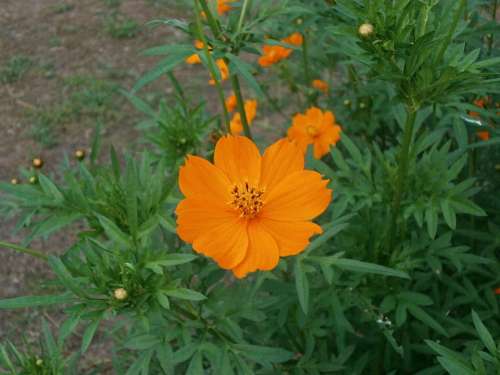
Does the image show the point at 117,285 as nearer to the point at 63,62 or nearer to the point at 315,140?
the point at 315,140

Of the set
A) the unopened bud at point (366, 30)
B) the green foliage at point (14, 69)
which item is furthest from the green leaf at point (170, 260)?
the green foliage at point (14, 69)

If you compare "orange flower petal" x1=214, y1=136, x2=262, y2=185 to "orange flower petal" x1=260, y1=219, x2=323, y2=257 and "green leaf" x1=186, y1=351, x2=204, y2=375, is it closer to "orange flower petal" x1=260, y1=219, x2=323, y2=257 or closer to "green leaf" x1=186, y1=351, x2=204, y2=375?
"orange flower petal" x1=260, y1=219, x2=323, y2=257

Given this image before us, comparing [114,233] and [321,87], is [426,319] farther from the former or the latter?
[321,87]


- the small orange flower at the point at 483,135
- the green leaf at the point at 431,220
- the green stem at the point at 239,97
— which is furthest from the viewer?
the small orange flower at the point at 483,135

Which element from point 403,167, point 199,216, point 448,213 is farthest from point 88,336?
point 448,213

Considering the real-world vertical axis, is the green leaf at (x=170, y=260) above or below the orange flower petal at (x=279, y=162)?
below

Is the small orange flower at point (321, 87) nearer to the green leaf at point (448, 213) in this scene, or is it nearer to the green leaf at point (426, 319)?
the green leaf at point (448, 213)
